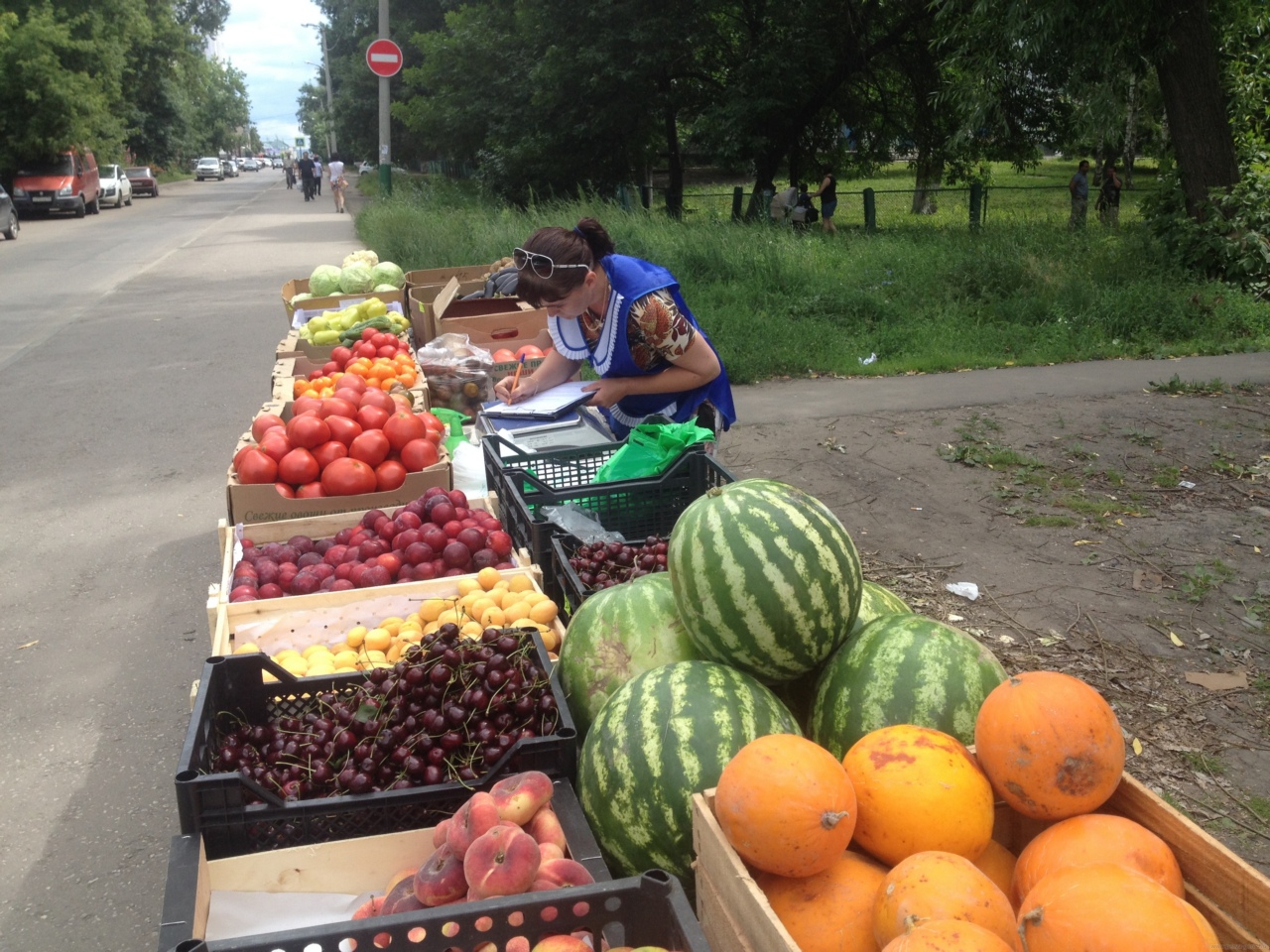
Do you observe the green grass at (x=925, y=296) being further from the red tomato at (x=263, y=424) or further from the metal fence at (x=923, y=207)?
the red tomato at (x=263, y=424)

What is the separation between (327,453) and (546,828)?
311 centimetres

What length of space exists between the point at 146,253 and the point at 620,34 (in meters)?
12.0

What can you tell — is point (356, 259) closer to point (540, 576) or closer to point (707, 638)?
point (540, 576)

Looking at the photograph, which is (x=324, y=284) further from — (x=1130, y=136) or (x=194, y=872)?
(x=1130, y=136)

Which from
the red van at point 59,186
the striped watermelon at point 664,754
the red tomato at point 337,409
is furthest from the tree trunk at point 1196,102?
the red van at point 59,186

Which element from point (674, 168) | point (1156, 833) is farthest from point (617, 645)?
point (674, 168)

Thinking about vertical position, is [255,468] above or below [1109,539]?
above

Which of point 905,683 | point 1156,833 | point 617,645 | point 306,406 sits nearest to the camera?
point 1156,833

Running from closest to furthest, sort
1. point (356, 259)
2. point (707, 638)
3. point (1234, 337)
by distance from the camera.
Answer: point (707, 638), point (356, 259), point (1234, 337)

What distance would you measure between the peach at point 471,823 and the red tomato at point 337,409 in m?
3.36

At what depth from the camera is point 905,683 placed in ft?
7.12

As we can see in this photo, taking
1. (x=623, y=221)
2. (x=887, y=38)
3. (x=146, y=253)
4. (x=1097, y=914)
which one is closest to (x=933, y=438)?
(x=1097, y=914)

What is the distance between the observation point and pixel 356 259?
10.4m

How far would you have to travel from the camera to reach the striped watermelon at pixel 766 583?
2291mm
